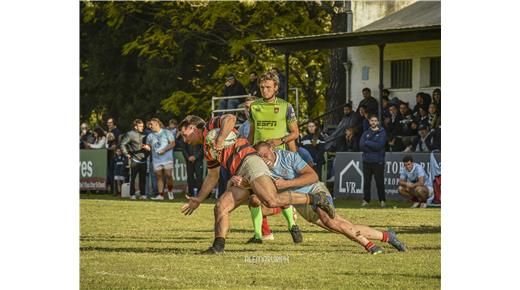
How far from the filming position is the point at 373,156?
18.0 metres

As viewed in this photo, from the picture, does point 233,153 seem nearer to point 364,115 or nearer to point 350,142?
point 364,115

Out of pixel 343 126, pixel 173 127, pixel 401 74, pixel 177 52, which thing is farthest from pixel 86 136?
pixel 343 126

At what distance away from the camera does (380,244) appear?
41.2ft

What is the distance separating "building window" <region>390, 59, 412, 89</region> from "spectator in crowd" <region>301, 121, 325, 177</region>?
2.91 metres

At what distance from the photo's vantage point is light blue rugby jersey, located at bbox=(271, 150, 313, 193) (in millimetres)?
12203

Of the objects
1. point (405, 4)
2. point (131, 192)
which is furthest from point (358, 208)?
point (405, 4)

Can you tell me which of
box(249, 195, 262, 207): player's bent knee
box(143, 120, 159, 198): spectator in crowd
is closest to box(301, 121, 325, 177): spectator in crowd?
box(143, 120, 159, 198): spectator in crowd

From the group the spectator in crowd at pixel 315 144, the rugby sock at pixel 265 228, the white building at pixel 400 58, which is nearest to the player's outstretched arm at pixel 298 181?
the rugby sock at pixel 265 228

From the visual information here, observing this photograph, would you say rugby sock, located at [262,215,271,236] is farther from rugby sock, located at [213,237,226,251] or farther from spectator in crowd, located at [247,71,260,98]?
spectator in crowd, located at [247,71,260,98]

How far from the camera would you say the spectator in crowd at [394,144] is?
17953mm

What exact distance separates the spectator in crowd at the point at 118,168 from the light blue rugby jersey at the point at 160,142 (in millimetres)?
2228

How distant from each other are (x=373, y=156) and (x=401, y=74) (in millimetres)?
3178
